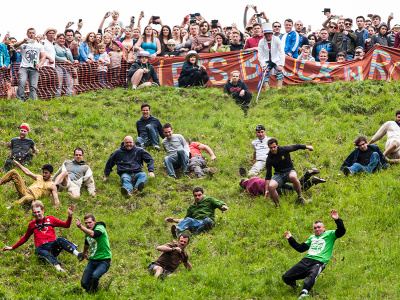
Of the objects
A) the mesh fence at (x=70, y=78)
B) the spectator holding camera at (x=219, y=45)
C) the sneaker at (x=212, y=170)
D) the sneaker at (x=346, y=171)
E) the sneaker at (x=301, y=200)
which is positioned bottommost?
the sneaker at (x=301, y=200)

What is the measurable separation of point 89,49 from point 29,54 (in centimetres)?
369

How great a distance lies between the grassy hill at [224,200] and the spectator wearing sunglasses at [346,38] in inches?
88.9

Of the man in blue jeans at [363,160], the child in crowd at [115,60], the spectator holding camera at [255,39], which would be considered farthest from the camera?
the spectator holding camera at [255,39]

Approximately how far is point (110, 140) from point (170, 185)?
352 cm

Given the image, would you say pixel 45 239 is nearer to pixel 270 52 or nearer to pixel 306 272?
pixel 306 272

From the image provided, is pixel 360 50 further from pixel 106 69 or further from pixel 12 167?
pixel 12 167

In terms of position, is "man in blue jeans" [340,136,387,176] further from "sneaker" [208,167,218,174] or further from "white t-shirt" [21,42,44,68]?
"white t-shirt" [21,42,44,68]

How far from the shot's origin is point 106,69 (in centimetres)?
2328

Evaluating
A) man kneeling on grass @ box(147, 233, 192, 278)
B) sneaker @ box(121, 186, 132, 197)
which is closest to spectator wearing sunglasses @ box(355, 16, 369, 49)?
sneaker @ box(121, 186, 132, 197)

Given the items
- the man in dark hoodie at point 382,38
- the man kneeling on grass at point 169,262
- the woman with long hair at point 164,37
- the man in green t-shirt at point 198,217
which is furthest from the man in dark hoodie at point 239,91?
the man kneeling on grass at point 169,262

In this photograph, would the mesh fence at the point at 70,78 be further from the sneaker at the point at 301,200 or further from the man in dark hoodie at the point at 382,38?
the sneaker at the point at 301,200

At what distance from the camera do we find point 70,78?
72.3ft

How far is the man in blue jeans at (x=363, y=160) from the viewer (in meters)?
15.7

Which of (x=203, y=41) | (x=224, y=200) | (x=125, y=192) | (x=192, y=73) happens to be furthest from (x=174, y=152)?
(x=203, y=41)
